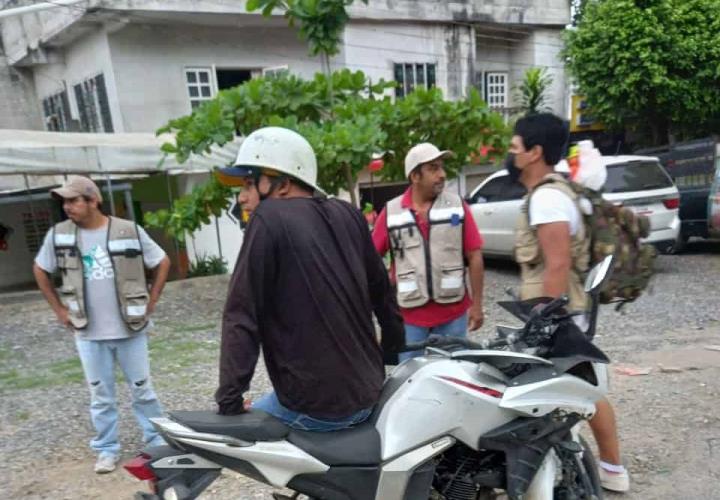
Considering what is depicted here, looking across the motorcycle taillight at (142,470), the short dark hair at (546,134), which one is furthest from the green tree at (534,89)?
the motorcycle taillight at (142,470)

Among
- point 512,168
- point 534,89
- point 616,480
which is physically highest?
point 534,89

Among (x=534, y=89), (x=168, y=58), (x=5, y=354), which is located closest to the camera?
(x=5, y=354)

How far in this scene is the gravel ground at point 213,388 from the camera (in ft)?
10.5

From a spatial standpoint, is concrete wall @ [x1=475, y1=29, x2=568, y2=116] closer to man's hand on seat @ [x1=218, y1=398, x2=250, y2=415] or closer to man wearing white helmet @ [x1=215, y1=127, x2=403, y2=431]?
man wearing white helmet @ [x1=215, y1=127, x2=403, y2=431]

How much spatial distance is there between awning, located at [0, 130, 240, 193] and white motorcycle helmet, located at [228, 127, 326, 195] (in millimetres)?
5561

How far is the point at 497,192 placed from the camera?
29.7 feet

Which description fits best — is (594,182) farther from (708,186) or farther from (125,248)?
(708,186)

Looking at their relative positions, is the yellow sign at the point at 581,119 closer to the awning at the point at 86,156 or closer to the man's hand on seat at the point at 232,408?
the awning at the point at 86,156

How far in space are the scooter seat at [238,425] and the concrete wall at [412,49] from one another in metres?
12.0

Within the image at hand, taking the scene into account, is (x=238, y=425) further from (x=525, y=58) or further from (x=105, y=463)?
A: (x=525, y=58)

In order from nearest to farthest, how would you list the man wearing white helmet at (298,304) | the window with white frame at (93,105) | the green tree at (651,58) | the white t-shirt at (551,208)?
the man wearing white helmet at (298,304)
the white t-shirt at (551,208)
the window with white frame at (93,105)
the green tree at (651,58)

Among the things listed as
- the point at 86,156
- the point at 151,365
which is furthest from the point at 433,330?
the point at 86,156

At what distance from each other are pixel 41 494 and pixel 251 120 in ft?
12.8

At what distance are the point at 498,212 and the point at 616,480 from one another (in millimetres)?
6198
